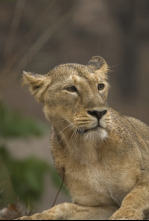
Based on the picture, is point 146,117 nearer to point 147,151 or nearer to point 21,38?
point 21,38

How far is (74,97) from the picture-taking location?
6914 millimetres

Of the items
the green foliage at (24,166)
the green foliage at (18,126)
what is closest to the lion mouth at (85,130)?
the green foliage at (24,166)

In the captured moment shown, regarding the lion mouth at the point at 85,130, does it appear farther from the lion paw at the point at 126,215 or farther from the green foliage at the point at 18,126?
the green foliage at the point at 18,126

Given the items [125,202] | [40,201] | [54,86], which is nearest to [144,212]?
[125,202]

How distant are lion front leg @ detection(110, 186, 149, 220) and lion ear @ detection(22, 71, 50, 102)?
1611 mm

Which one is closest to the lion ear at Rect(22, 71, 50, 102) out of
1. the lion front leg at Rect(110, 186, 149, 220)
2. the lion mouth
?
the lion mouth

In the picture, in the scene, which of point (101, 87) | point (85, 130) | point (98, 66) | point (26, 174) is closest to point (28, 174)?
point (26, 174)

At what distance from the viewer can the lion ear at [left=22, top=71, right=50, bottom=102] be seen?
24.5 ft

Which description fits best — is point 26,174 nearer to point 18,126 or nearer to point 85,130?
point 18,126

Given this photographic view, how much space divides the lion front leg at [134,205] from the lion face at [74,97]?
711mm

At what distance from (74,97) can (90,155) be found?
2.20ft

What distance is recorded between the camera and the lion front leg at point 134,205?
21.2 ft

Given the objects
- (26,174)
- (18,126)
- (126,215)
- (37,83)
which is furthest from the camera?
(18,126)

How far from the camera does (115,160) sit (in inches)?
275
